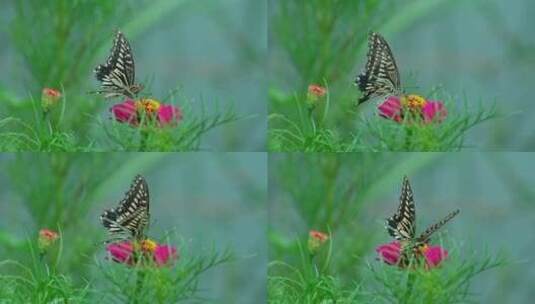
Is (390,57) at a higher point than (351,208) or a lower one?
higher

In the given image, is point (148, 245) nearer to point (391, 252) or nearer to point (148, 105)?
point (148, 105)

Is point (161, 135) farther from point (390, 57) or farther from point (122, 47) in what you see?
point (390, 57)

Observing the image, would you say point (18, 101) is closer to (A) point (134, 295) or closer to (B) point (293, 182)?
(A) point (134, 295)

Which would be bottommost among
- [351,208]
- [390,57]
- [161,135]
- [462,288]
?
[462,288]

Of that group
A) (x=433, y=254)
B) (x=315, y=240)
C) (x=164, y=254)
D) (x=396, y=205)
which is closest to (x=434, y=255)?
(x=433, y=254)

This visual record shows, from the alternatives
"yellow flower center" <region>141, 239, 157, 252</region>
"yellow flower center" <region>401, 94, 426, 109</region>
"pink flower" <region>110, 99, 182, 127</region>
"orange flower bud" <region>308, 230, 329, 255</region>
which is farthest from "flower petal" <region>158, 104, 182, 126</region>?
"yellow flower center" <region>401, 94, 426, 109</region>

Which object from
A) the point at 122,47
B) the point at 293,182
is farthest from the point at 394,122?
the point at 122,47

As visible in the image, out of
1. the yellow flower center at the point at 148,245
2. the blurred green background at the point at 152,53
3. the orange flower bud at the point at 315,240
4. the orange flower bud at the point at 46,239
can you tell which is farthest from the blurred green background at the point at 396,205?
the orange flower bud at the point at 46,239

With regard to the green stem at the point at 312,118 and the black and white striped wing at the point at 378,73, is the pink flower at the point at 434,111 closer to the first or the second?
the black and white striped wing at the point at 378,73
